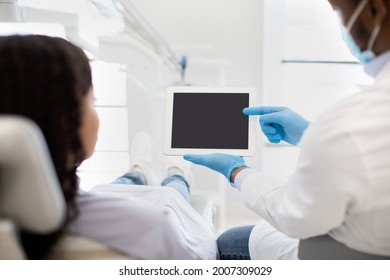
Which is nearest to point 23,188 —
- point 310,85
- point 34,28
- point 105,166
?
point 34,28

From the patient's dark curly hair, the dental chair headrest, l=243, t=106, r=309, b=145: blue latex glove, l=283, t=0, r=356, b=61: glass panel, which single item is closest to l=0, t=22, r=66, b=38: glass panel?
the patient's dark curly hair

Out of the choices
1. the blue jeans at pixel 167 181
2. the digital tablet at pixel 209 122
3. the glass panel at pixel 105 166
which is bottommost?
the blue jeans at pixel 167 181

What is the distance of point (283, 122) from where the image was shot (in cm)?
97

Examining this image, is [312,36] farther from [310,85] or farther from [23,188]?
[23,188]

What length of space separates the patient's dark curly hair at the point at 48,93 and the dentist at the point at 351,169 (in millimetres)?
361

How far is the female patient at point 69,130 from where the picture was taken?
20.1 inches

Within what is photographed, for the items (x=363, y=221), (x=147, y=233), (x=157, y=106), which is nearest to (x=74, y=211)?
(x=147, y=233)

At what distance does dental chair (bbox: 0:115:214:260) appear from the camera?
416mm

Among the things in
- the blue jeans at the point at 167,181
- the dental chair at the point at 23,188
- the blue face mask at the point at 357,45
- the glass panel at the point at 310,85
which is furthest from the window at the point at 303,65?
the dental chair at the point at 23,188

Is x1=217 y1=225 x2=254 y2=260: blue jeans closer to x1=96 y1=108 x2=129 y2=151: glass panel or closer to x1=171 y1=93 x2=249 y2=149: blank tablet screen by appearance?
x1=171 y1=93 x2=249 y2=149: blank tablet screen

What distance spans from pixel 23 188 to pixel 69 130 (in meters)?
0.12

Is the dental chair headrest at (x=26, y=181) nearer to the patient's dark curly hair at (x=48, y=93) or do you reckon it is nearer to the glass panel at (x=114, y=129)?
the patient's dark curly hair at (x=48, y=93)

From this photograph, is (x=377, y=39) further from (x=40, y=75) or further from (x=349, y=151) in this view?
(x=40, y=75)
